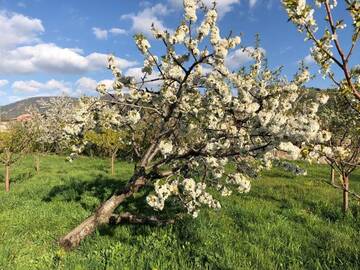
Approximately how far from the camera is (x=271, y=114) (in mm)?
6555

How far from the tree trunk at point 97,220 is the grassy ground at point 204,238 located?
0.76ft

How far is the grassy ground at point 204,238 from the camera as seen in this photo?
785 centimetres

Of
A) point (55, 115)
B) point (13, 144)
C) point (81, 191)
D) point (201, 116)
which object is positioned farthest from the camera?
point (55, 115)

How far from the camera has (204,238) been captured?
9094mm

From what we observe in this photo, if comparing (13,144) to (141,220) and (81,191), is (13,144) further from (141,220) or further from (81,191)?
(141,220)

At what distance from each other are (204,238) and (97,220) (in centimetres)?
254

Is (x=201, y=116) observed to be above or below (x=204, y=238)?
above

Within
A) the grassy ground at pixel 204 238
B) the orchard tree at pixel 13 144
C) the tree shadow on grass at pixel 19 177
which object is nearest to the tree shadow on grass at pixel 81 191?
the grassy ground at pixel 204 238

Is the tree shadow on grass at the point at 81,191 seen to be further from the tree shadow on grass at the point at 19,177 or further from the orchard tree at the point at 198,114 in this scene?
the tree shadow on grass at the point at 19,177

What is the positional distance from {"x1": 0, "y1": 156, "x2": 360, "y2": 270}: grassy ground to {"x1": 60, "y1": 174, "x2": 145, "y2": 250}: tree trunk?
0.76ft

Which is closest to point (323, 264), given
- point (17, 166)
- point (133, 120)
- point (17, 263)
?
point (133, 120)

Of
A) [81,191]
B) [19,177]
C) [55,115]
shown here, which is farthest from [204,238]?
[55,115]

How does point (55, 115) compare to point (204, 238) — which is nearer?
point (204, 238)

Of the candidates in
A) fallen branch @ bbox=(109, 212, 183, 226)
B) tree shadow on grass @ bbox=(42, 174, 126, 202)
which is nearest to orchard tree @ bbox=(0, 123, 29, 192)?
tree shadow on grass @ bbox=(42, 174, 126, 202)
